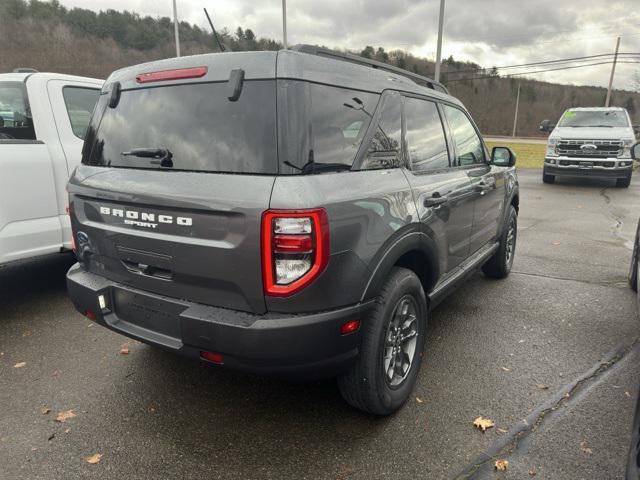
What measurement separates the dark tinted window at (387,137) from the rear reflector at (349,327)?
31.1 inches

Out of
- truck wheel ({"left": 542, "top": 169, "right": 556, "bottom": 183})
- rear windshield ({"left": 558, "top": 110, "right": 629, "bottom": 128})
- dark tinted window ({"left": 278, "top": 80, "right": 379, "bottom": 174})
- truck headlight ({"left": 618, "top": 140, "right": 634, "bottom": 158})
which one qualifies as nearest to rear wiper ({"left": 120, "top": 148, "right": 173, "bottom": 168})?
dark tinted window ({"left": 278, "top": 80, "right": 379, "bottom": 174})

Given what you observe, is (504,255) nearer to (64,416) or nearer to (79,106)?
(64,416)

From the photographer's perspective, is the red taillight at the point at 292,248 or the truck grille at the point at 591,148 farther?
the truck grille at the point at 591,148

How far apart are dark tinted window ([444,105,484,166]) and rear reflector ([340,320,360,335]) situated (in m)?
1.95

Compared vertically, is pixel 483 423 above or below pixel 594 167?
below

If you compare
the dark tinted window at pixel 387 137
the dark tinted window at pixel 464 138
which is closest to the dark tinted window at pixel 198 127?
the dark tinted window at pixel 387 137

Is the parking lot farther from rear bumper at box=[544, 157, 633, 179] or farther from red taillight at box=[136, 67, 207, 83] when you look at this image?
rear bumper at box=[544, 157, 633, 179]

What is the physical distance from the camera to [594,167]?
12.6 m

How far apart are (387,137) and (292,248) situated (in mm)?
1020

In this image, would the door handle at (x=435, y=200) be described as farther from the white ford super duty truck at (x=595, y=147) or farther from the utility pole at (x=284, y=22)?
the white ford super duty truck at (x=595, y=147)

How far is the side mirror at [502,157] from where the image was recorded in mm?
4391

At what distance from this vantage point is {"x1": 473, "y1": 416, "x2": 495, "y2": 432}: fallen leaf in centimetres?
258

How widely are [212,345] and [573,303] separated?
3.76m

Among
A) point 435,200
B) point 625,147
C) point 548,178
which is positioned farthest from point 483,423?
point 548,178
